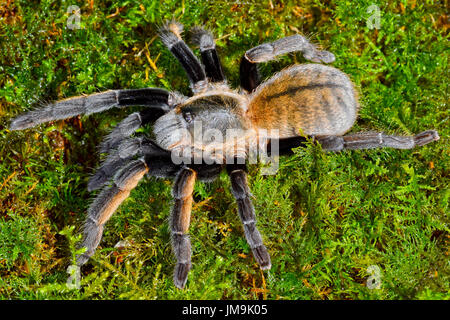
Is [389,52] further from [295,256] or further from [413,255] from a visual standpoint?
[295,256]

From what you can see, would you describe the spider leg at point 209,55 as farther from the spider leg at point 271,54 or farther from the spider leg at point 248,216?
the spider leg at point 248,216

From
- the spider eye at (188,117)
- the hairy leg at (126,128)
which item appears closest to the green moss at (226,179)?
the hairy leg at (126,128)

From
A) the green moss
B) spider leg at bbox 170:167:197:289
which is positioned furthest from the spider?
the green moss

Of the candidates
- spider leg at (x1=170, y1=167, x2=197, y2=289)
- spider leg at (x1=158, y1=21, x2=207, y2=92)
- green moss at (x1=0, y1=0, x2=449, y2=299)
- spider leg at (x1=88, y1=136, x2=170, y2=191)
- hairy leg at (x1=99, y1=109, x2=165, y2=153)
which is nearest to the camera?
spider leg at (x1=170, y1=167, x2=197, y2=289)

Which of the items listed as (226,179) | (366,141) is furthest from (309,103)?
(226,179)

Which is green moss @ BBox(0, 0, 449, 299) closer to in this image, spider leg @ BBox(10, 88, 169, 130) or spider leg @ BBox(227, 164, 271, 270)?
spider leg @ BBox(227, 164, 271, 270)

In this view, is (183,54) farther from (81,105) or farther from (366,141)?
(366,141)

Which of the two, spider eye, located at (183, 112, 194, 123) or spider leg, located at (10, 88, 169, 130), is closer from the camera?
spider leg, located at (10, 88, 169, 130)
